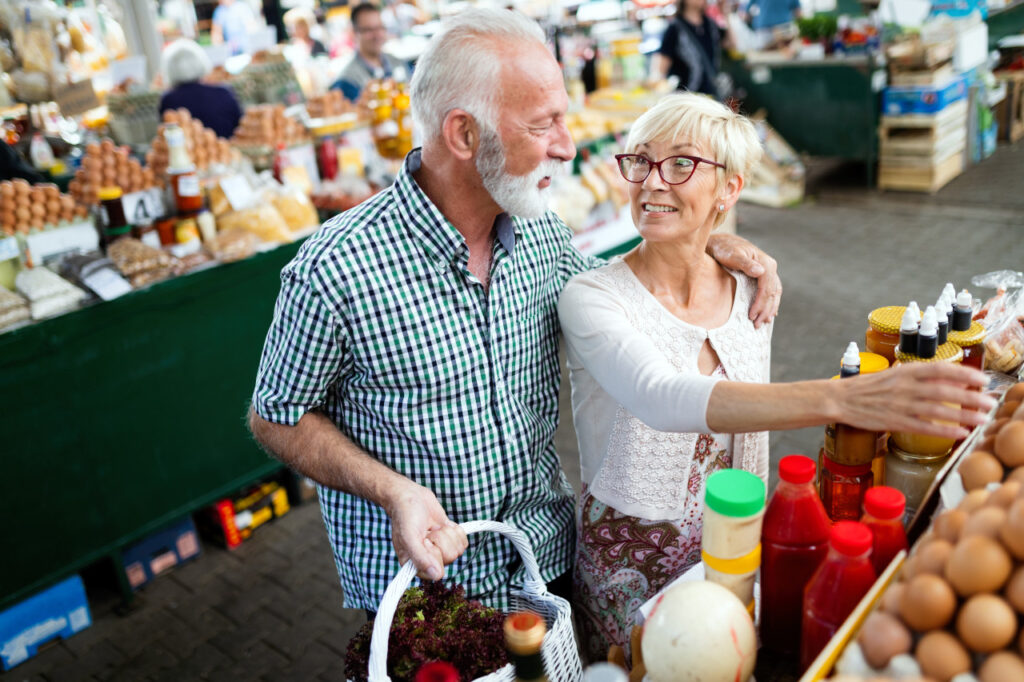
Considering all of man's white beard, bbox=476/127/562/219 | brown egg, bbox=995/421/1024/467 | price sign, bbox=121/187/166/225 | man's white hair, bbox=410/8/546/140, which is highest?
man's white hair, bbox=410/8/546/140

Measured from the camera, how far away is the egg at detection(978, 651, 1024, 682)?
0.90 metres

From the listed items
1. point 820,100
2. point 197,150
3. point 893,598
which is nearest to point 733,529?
point 893,598

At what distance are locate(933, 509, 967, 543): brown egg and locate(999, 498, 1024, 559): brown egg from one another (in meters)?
0.07

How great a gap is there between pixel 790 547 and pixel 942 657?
0.33 metres

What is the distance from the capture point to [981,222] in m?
6.74

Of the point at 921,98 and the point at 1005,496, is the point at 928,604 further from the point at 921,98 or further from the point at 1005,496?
the point at 921,98

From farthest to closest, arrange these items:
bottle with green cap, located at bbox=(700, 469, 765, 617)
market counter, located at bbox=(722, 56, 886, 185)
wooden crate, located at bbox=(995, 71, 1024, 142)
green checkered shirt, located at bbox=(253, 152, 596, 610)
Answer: wooden crate, located at bbox=(995, 71, 1024, 142), market counter, located at bbox=(722, 56, 886, 185), green checkered shirt, located at bbox=(253, 152, 596, 610), bottle with green cap, located at bbox=(700, 469, 765, 617)

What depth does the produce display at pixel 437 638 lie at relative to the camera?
1.36 metres

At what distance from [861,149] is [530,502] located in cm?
728

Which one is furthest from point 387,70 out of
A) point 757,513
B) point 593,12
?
point 593,12

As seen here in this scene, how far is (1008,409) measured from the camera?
136 cm

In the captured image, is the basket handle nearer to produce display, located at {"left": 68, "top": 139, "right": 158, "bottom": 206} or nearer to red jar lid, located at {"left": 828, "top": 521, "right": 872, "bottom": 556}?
red jar lid, located at {"left": 828, "top": 521, "right": 872, "bottom": 556}

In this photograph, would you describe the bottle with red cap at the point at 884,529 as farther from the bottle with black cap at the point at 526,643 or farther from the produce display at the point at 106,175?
the produce display at the point at 106,175

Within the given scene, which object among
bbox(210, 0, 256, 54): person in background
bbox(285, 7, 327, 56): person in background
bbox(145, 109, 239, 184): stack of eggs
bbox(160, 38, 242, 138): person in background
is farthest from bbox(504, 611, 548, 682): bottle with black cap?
bbox(210, 0, 256, 54): person in background
